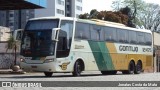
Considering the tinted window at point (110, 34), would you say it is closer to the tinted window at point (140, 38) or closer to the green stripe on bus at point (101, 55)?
the green stripe on bus at point (101, 55)

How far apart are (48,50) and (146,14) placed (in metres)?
70.5

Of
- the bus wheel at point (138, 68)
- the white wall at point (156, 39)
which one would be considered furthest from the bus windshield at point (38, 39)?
the white wall at point (156, 39)

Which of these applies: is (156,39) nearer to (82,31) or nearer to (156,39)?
(156,39)

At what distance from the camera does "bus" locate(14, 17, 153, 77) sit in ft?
75.7

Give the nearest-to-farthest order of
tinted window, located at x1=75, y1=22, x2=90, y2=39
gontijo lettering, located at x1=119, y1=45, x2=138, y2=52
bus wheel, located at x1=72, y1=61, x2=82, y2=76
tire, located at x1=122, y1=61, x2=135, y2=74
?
bus wheel, located at x1=72, y1=61, x2=82, y2=76 < tinted window, located at x1=75, y1=22, x2=90, y2=39 < gontijo lettering, located at x1=119, y1=45, x2=138, y2=52 < tire, located at x1=122, y1=61, x2=135, y2=74

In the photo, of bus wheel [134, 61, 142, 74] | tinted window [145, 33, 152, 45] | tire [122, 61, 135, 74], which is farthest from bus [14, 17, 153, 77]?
tinted window [145, 33, 152, 45]

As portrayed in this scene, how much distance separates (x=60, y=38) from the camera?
917 inches

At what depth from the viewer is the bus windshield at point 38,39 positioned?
23.0 m

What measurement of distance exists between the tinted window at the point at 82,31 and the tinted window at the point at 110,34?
2312 millimetres

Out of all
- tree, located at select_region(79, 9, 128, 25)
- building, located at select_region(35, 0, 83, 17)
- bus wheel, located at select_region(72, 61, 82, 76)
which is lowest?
bus wheel, located at select_region(72, 61, 82, 76)

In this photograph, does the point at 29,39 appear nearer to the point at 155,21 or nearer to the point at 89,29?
the point at 89,29

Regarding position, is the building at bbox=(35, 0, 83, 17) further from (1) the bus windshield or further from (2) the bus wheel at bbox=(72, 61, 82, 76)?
(1) the bus windshield

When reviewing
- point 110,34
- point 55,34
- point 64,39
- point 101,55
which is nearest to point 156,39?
point 110,34

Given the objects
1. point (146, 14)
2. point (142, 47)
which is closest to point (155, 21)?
point (146, 14)
